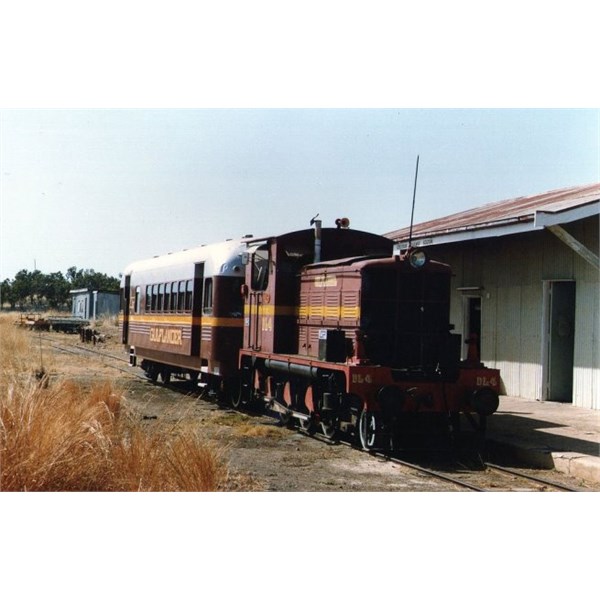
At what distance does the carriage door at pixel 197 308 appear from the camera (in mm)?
16391

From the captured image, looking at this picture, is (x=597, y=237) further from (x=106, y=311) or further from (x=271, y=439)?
(x=106, y=311)

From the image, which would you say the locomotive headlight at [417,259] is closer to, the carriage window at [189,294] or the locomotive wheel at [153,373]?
the carriage window at [189,294]

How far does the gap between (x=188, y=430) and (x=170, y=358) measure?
33.9 feet

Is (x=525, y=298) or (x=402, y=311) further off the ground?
(x=525, y=298)

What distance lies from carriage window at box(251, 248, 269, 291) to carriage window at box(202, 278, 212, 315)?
200cm

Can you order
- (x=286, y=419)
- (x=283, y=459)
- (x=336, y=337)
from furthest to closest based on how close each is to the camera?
(x=286, y=419)
(x=336, y=337)
(x=283, y=459)

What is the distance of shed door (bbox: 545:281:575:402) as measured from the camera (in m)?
15.0

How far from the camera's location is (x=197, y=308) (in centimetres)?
1648

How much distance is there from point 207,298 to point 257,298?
8.08 feet

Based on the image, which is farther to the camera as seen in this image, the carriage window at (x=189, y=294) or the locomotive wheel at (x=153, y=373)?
the locomotive wheel at (x=153, y=373)

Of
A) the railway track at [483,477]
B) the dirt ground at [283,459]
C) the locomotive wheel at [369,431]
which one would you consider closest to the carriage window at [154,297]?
the dirt ground at [283,459]

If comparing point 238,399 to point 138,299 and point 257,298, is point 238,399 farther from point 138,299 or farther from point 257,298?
point 138,299

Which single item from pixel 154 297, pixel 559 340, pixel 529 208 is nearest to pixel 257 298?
pixel 529 208

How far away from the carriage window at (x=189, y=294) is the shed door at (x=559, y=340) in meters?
7.37
